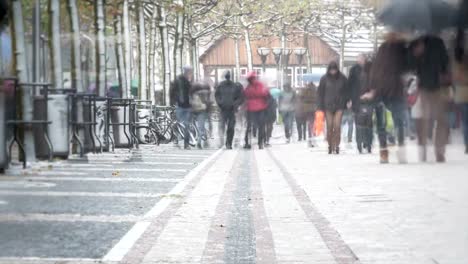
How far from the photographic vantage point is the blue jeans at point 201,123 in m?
1.05

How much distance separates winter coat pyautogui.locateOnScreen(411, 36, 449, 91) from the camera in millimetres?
568

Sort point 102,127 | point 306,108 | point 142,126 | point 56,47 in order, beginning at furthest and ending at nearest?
point 102,127 → point 142,126 → point 56,47 → point 306,108

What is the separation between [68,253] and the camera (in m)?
3.65

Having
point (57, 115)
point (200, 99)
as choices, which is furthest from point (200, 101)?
point (57, 115)

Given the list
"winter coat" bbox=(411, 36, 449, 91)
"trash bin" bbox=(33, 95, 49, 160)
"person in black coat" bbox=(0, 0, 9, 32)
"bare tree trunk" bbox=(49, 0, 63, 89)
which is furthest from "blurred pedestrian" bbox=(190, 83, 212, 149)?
"trash bin" bbox=(33, 95, 49, 160)

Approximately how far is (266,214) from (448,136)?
4.46 meters

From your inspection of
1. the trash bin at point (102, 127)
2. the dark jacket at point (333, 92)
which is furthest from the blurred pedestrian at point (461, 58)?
the trash bin at point (102, 127)

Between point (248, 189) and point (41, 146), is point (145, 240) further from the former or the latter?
point (41, 146)

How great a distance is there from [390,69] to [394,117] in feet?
0.32

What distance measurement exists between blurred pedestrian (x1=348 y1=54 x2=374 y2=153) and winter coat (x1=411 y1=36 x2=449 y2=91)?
0.07 meters

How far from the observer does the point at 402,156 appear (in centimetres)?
68

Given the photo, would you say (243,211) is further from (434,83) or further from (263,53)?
(434,83)

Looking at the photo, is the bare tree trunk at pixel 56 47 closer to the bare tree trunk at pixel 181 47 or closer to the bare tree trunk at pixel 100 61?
the bare tree trunk at pixel 100 61

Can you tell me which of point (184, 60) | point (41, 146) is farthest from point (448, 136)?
point (41, 146)
